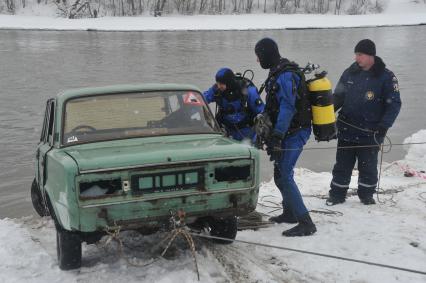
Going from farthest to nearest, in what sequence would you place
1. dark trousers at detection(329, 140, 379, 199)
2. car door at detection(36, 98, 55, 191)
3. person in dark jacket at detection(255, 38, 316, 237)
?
dark trousers at detection(329, 140, 379, 199), person in dark jacket at detection(255, 38, 316, 237), car door at detection(36, 98, 55, 191)

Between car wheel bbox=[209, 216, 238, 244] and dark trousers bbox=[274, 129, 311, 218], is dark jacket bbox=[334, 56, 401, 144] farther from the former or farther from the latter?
car wheel bbox=[209, 216, 238, 244]

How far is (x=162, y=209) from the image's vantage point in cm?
425

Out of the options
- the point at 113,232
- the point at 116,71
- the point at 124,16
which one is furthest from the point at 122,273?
the point at 124,16

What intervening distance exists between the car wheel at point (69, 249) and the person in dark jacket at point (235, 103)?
241 centimetres

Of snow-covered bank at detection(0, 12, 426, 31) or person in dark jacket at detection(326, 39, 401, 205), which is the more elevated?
snow-covered bank at detection(0, 12, 426, 31)

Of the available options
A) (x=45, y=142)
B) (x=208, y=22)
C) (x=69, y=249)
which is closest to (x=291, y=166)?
(x=69, y=249)

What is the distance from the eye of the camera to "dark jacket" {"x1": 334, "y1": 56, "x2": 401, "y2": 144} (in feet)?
20.6

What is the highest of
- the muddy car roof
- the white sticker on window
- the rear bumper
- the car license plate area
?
the muddy car roof

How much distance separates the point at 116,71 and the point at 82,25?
32928mm

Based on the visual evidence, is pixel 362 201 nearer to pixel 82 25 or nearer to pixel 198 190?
pixel 198 190

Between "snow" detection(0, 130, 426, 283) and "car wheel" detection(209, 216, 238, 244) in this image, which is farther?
"car wheel" detection(209, 216, 238, 244)

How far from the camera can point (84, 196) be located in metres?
4.02

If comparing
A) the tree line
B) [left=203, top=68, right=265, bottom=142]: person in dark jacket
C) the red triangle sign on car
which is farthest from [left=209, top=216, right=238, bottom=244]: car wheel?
the tree line

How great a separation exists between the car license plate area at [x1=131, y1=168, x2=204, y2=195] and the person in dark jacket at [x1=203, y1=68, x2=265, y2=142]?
2055 millimetres
